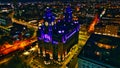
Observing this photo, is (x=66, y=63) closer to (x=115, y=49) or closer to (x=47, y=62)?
(x=47, y=62)

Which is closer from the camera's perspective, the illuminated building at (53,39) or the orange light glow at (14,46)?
the illuminated building at (53,39)

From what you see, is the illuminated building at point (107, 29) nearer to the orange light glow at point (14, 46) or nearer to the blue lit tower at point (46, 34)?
the blue lit tower at point (46, 34)

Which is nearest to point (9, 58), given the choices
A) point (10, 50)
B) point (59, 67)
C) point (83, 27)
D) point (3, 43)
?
point (10, 50)

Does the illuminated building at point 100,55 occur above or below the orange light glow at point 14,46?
above

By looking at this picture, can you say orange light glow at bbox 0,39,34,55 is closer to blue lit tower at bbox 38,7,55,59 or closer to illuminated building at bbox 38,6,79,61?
illuminated building at bbox 38,6,79,61

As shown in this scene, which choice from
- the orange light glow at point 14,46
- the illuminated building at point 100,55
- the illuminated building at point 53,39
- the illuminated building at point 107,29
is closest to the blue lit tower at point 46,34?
the illuminated building at point 53,39

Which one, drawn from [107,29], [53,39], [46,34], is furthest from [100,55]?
[107,29]

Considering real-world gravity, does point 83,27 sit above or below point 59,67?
above

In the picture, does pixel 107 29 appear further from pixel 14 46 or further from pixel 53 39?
pixel 14 46
